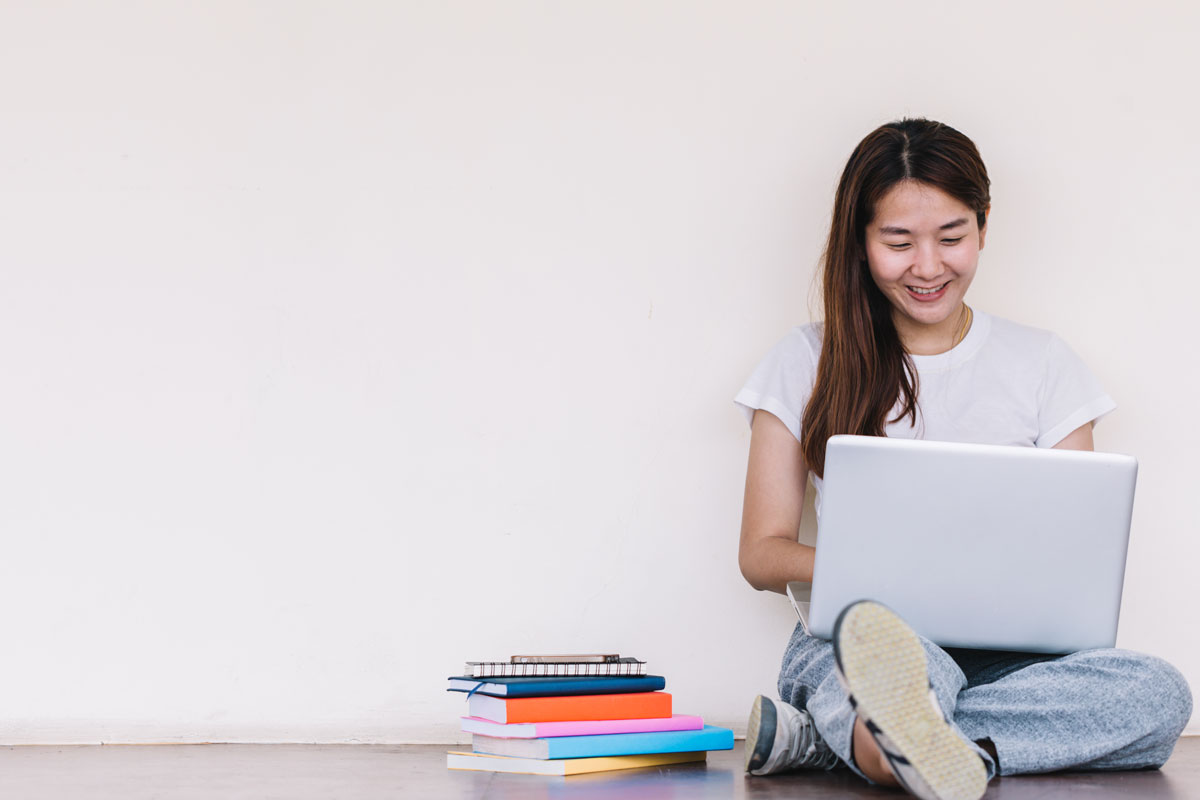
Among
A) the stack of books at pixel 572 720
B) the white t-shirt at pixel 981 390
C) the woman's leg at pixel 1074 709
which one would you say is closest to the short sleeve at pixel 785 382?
the white t-shirt at pixel 981 390

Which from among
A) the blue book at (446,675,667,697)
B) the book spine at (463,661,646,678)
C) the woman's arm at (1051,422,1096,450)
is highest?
the woman's arm at (1051,422,1096,450)

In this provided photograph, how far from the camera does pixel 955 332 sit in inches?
83.8

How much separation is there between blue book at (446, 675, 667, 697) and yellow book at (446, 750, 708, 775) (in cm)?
10

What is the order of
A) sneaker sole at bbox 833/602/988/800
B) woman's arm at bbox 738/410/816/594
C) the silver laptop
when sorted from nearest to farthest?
sneaker sole at bbox 833/602/988/800
the silver laptop
woman's arm at bbox 738/410/816/594

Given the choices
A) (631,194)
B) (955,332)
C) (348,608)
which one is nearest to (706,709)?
(348,608)

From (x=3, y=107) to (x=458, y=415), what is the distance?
101 centimetres

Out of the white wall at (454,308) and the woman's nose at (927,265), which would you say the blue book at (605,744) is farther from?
the woman's nose at (927,265)

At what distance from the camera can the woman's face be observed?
200 centimetres

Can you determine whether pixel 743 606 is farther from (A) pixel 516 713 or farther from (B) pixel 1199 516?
(B) pixel 1199 516

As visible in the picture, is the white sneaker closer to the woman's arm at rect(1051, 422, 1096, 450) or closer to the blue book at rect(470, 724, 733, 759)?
the blue book at rect(470, 724, 733, 759)

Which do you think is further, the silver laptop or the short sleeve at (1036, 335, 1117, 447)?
the short sleeve at (1036, 335, 1117, 447)

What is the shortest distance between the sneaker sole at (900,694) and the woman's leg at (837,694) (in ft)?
0.28

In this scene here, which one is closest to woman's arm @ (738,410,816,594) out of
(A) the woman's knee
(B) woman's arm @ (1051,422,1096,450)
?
(B) woman's arm @ (1051,422,1096,450)

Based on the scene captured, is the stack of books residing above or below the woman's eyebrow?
below
